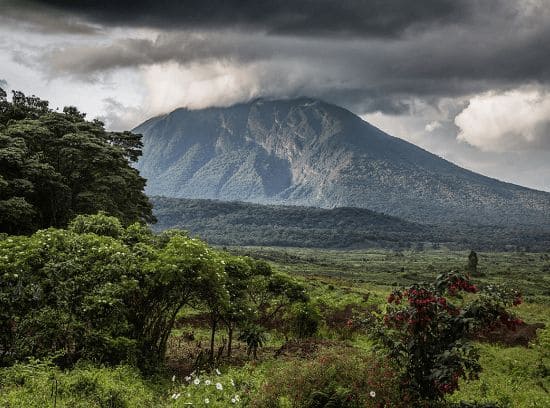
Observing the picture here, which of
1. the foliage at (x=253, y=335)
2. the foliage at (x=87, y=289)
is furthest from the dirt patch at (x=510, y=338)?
the foliage at (x=87, y=289)

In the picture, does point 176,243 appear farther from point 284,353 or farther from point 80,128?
point 80,128

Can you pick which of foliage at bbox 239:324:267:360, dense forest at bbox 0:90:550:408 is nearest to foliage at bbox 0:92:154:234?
dense forest at bbox 0:90:550:408

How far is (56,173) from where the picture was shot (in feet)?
110

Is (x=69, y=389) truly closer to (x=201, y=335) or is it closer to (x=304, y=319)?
(x=304, y=319)

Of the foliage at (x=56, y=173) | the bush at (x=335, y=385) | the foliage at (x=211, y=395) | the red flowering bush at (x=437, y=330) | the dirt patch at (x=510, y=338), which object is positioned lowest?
the dirt patch at (x=510, y=338)

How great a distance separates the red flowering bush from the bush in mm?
630

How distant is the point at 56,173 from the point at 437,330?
3012 centimetres

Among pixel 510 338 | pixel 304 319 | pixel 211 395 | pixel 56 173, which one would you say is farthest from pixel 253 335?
pixel 56 173

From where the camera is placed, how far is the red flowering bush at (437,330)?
31.2ft

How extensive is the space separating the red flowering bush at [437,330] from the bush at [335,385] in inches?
24.8

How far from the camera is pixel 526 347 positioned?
88.9 feet

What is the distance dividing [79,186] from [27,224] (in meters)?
8.87

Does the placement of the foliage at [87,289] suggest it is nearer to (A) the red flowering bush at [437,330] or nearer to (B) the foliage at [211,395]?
(B) the foliage at [211,395]

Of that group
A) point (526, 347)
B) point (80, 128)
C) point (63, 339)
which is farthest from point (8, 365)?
point (80, 128)
